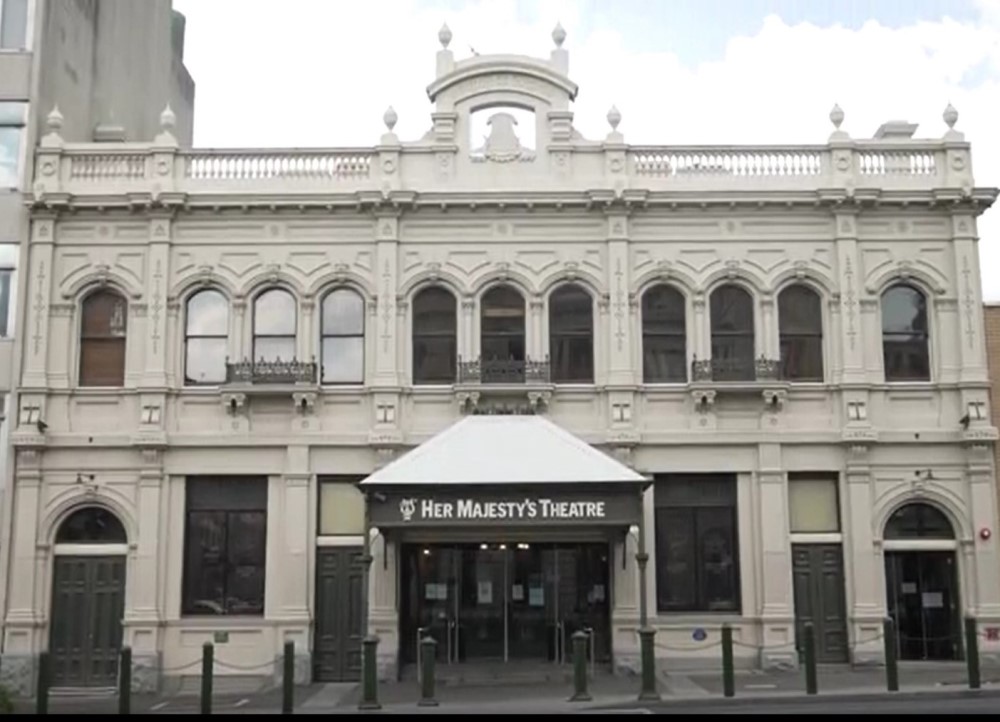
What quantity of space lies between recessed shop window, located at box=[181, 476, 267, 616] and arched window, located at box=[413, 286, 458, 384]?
148 inches

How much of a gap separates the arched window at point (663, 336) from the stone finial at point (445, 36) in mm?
6436

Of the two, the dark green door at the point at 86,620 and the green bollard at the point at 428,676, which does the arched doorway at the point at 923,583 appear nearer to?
the green bollard at the point at 428,676

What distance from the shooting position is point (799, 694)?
59.2 ft

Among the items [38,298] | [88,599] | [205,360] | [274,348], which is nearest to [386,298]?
[274,348]

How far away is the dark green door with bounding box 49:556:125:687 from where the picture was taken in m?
22.2

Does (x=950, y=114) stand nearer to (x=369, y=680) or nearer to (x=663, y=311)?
(x=663, y=311)

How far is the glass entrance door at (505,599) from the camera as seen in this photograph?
22391 mm

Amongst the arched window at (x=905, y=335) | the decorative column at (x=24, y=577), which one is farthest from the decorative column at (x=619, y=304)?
the decorative column at (x=24, y=577)

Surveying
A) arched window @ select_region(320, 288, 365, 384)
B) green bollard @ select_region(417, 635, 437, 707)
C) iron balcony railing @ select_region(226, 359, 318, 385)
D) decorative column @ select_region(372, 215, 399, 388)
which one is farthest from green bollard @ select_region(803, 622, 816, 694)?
iron balcony railing @ select_region(226, 359, 318, 385)

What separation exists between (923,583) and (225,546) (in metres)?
13.2

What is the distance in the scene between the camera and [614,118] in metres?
24.1

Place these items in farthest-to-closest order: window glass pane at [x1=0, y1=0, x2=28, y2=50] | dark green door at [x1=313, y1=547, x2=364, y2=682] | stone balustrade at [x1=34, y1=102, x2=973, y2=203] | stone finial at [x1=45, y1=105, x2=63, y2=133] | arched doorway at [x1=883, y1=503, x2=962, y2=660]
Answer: window glass pane at [x1=0, y1=0, x2=28, y2=50] → stone finial at [x1=45, y1=105, x2=63, y2=133] → stone balustrade at [x1=34, y1=102, x2=973, y2=203] → arched doorway at [x1=883, y1=503, x2=962, y2=660] → dark green door at [x1=313, y1=547, x2=364, y2=682]

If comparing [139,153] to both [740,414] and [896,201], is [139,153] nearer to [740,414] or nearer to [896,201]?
[740,414]

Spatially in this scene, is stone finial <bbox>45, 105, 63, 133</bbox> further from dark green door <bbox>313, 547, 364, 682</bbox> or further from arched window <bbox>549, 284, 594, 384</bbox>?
arched window <bbox>549, 284, 594, 384</bbox>
